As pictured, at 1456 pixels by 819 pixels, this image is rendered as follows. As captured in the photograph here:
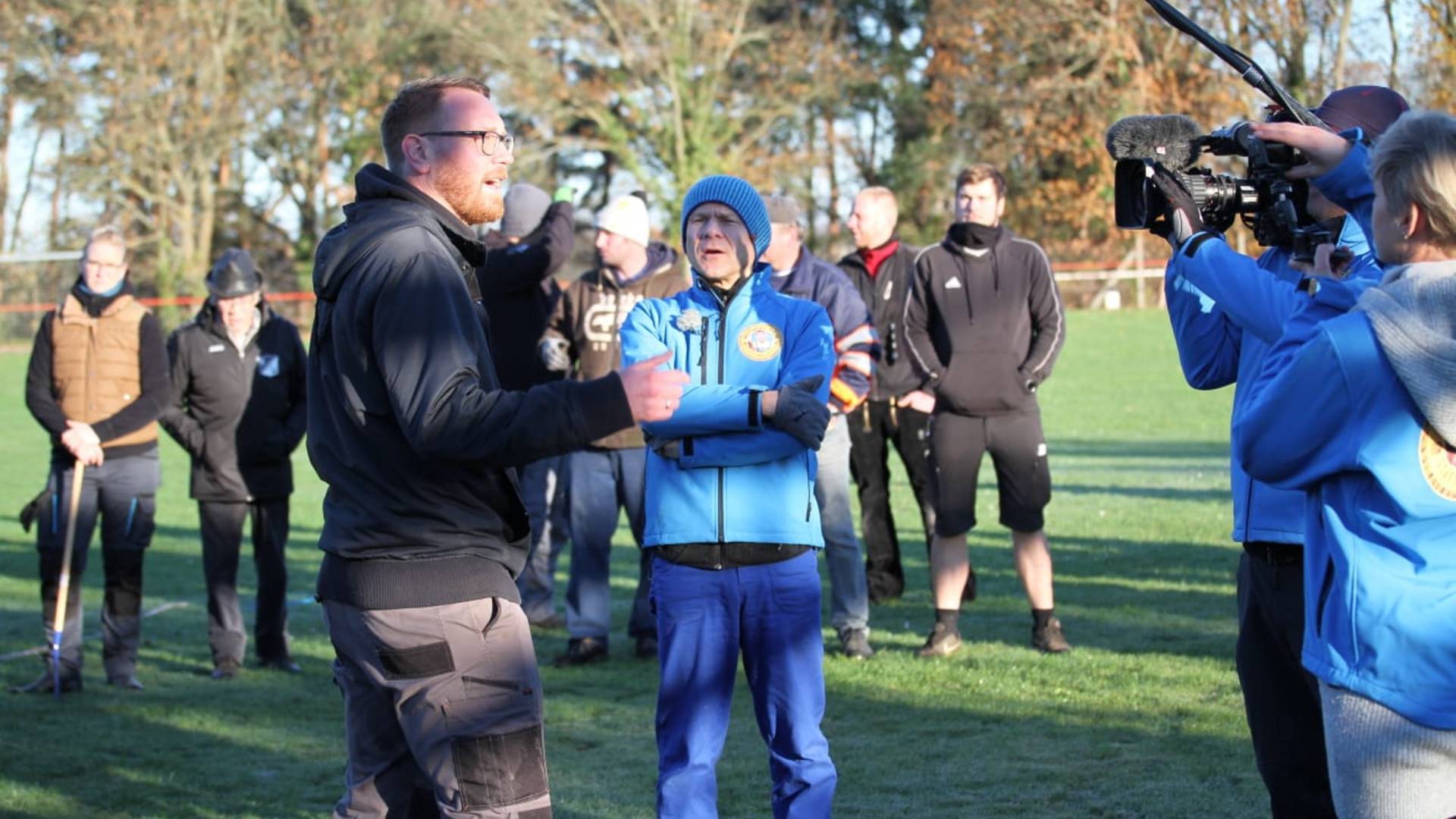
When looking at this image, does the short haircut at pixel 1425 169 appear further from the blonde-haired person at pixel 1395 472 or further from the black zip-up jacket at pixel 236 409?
the black zip-up jacket at pixel 236 409

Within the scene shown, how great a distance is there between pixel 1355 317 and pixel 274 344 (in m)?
6.58

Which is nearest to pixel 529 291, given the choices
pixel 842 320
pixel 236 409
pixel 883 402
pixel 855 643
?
pixel 236 409

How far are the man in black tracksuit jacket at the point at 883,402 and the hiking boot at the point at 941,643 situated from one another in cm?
145

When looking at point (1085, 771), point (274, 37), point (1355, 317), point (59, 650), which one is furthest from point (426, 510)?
point (274, 37)

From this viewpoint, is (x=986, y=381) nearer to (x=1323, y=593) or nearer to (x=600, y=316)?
(x=600, y=316)

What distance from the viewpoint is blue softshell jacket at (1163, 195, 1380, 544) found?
3283 mm

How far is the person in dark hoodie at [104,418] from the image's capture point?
784 centimetres

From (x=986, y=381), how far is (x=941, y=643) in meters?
1.32

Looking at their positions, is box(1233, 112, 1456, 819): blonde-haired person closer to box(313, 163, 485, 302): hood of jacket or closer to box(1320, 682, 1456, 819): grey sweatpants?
box(1320, 682, 1456, 819): grey sweatpants

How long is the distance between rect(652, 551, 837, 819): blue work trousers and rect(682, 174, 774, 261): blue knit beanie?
1056 millimetres

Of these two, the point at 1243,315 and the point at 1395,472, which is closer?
the point at 1395,472

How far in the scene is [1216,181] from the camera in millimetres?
3564

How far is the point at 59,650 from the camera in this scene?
25.3 ft

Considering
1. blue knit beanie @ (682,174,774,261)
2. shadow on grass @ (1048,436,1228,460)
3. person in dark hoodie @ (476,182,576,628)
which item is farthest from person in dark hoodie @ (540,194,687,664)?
shadow on grass @ (1048,436,1228,460)
